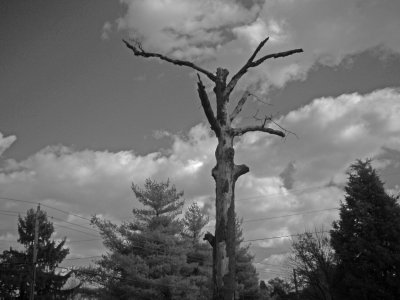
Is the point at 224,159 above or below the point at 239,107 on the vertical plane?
below

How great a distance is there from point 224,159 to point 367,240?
1851 cm

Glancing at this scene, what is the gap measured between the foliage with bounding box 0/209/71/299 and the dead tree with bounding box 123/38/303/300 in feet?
91.0

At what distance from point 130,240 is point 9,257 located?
1260 cm

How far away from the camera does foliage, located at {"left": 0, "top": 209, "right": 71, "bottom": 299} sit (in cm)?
3009

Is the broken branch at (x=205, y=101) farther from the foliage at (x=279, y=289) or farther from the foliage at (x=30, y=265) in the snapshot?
the foliage at (x=279, y=289)

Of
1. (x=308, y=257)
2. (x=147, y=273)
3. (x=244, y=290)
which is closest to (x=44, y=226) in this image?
(x=147, y=273)

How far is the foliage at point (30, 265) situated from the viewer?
1185 inches

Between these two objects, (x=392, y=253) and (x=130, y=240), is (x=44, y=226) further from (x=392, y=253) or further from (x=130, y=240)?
(x=392, y=253)

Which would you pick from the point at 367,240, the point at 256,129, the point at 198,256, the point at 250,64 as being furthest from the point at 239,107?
the point at 198,256

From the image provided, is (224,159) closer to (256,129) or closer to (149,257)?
(256,129)

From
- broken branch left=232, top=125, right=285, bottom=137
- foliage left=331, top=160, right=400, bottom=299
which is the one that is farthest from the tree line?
broken branch left=232, top=125, right=285, bottom=137

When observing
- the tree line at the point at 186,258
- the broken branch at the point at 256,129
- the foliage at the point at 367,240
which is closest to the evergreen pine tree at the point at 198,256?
the tree line at the point at 186,258

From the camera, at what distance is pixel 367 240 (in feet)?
69.7

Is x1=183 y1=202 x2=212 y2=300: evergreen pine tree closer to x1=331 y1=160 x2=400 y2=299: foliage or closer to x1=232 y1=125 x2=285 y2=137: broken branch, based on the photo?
x1=331 y1=160 x2=400 y2=299: foliage
